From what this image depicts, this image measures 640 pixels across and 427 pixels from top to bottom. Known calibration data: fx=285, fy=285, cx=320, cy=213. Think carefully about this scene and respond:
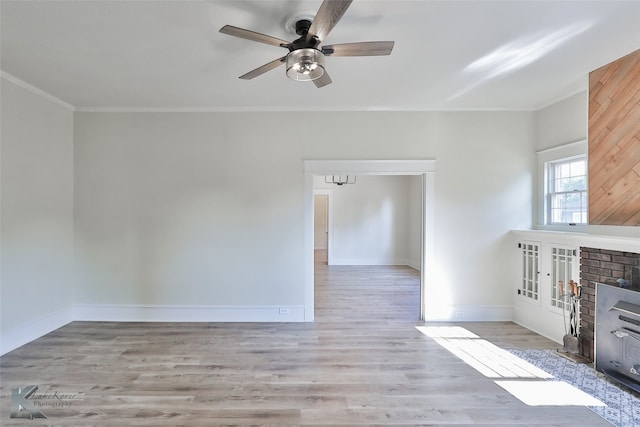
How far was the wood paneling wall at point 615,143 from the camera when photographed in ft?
8.23

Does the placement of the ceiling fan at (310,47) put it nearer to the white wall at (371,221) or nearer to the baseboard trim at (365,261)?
the white wall at (371,221)

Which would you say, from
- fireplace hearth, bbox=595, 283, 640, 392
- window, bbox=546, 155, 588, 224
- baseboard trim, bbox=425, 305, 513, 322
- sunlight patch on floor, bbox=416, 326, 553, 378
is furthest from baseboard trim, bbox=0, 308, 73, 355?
window, bbox=546, 155, 588, 224

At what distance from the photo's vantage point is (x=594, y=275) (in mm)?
2730

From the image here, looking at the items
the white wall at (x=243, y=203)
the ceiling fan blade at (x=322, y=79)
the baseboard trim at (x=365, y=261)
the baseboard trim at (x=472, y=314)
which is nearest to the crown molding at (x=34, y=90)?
the white wall at (x=243, y=203)

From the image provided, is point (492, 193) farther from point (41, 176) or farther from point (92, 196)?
point (41, 176)

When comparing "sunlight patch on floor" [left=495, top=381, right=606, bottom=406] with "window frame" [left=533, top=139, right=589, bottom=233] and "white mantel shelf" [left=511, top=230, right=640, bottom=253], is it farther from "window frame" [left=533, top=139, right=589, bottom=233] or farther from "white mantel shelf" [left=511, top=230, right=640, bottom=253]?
"window frame" [left=533, top=139, right=589, bottom=233]

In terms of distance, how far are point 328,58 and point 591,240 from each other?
9.87 feet

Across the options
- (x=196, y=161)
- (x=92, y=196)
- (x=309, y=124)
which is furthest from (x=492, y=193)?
(x=92, y=196)

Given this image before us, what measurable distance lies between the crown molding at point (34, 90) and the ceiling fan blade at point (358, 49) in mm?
3367

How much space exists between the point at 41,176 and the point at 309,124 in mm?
3278

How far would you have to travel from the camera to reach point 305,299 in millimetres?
3834

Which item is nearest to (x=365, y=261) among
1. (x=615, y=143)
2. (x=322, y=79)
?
(x=615, y=143)

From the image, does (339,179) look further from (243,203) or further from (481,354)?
(481,354)

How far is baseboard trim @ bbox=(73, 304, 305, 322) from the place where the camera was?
380cm
